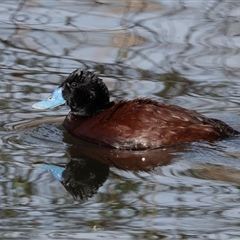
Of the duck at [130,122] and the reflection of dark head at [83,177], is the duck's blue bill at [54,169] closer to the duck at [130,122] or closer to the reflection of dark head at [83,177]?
the reflection of dark head at [83,177]

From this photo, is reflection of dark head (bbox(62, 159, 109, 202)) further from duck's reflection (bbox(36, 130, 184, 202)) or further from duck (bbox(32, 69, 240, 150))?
duck (bbox(32, 69, 240, 150))

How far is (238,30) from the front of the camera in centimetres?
1147

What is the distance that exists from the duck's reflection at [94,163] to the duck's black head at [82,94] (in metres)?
0.35

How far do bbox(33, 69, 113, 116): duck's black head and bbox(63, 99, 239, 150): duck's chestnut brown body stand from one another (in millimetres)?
267

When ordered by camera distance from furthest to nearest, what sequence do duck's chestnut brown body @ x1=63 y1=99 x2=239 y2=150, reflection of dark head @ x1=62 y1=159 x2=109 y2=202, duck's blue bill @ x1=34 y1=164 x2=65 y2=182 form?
duck's chestnut brown body @ x1=63 y1=99 x2=239 y2=150 < duck's blue bill @ x1=34 y1=164 x2=65 y2=182 < reflection of dark head @ x1=62 y1=159 x2=109 y2=202

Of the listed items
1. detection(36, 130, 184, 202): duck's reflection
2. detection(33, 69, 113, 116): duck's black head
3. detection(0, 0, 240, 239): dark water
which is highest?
detection(33, 69, 113, 116): duck's black head

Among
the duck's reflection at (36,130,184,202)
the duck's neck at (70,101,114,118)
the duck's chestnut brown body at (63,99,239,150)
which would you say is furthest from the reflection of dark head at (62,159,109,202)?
the duck's neck at (70,101,114,118)

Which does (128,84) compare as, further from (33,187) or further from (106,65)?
(33,187)

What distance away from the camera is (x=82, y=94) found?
27.7 ft

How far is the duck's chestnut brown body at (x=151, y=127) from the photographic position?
7973 millimetres

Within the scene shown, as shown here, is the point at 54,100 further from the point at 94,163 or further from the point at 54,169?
the point at 54,169

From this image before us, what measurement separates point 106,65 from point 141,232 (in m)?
→ 4.39

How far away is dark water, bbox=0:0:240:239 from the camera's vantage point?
6218 mm

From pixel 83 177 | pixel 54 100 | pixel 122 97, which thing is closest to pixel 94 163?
pixel 83 177
